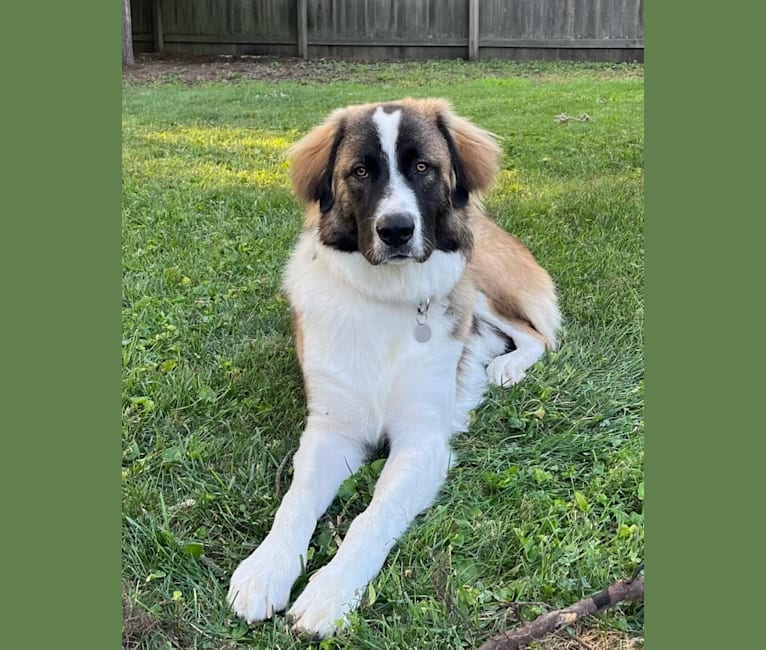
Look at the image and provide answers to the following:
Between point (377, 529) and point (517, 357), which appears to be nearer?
point (377, 529)

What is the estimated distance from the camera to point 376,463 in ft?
8.51

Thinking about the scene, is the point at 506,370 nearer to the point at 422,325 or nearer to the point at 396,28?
the point at 422,325

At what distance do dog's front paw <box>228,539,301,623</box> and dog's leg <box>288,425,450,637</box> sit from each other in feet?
0.21

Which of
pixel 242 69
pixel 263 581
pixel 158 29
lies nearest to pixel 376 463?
pixel 263 581

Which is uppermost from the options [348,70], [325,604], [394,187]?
[348,70]

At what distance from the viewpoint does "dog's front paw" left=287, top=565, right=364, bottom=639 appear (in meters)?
1.89

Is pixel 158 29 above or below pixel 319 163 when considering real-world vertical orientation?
above

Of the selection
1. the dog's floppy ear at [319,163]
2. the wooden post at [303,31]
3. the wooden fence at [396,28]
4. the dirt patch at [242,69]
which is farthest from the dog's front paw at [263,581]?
the wooden post at [303,31]

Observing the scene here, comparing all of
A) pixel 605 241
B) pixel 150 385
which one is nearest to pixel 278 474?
pixel 150 385

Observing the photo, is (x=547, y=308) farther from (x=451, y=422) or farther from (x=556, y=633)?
(x=556, y=633)

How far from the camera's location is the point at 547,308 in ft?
12.5

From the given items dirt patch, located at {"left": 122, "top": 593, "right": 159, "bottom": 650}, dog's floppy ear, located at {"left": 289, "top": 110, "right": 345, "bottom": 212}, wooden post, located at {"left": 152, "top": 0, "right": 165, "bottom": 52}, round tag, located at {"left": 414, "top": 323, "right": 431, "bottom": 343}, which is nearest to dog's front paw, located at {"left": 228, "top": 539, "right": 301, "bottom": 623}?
dirt patch, located at {"left": 122, "top": 593, "right": 159, "bottom": 650}

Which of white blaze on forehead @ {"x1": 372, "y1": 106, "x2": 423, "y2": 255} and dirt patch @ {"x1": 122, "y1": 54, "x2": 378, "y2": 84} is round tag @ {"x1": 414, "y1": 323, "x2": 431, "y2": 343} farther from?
dirt patch @ {"x1": 122, "y1": 54, "x2": 378, "y2": 84}

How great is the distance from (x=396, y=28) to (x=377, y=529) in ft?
11.6
